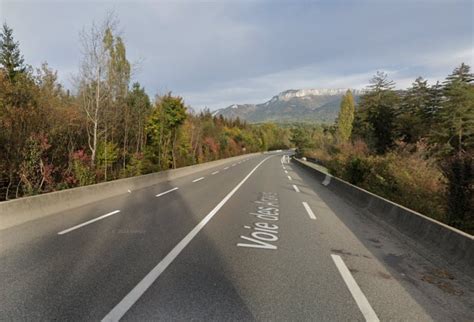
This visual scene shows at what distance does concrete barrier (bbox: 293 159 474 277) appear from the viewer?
4.91 m

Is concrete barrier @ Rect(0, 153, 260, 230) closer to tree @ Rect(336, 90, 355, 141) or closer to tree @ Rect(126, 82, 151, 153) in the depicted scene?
tree @ Rect(126, 82, 151, 153)

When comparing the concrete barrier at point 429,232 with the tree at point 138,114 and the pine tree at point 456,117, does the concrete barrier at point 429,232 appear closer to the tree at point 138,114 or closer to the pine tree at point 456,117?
the tree at point 138,114

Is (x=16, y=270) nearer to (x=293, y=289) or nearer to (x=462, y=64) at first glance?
(x=293, y=289)

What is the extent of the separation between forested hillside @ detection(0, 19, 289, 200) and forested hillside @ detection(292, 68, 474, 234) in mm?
12517

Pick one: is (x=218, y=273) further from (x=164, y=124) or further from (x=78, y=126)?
(x=164, y=124)

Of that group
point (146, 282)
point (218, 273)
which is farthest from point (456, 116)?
point (146, 282)

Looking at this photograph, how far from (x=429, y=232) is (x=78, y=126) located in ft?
57.9

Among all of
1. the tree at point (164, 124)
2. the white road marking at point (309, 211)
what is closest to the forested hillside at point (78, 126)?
the tree at point (164, 124)

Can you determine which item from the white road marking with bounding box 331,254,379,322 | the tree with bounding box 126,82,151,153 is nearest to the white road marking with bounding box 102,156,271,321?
the white road marking with bounding box 331,254,379,322

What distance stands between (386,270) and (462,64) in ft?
170

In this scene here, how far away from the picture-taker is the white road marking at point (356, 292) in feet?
11.7

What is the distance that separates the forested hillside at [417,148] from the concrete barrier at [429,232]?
827 millimetres

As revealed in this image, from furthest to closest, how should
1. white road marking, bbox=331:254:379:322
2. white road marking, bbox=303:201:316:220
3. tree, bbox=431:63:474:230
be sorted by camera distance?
tree, bbox=431:63:474:230, white road marking, bbox=303:201:316:220, white road marking, bbox=331:254:379:322

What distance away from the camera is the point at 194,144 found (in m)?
46.3
